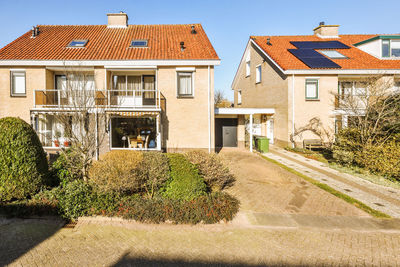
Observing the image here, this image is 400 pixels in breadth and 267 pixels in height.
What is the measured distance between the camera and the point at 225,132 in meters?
16.8

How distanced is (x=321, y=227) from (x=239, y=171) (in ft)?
16.8

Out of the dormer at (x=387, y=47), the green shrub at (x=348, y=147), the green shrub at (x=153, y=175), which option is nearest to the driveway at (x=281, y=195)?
the green shrub at (x=153, y=175)

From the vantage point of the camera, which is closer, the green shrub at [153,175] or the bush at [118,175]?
the bush at [118,175]

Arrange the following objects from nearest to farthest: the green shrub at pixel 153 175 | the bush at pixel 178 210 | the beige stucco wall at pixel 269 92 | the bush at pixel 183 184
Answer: the bush at pixel 178 210 → the bush at pixel 183 184 → the green shrub at pixel 153 175 → the beige stucco wall at pixel 269 92

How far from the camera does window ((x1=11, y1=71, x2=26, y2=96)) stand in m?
12.7

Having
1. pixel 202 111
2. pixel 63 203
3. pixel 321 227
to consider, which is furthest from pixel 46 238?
pixel 202 111

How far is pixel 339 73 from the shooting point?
1570 centimetres

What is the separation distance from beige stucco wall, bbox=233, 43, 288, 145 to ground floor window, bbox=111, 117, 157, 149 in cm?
1064

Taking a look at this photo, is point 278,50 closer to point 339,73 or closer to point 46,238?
point 339,73

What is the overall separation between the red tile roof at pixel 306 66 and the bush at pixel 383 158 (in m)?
8.22

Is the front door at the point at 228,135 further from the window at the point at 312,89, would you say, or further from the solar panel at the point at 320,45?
the solar panel at the point at 320,45

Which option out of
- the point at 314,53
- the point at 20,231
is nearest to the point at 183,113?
the point at 20,231

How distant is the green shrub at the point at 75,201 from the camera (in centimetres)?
540

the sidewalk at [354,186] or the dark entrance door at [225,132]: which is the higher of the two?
the dark entrance door at [225,132]
